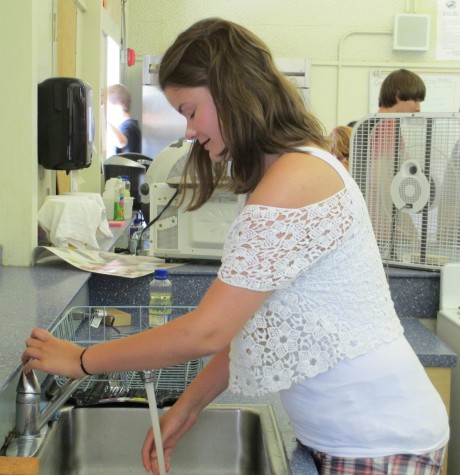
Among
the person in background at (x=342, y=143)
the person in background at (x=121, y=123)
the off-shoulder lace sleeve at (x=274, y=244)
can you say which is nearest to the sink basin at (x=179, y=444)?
the off-shoulder lace sleeve at (x=274, y=244)

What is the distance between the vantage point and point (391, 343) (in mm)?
1072

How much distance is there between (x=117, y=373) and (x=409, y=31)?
18.2ft

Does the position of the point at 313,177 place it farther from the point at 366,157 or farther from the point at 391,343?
the point at 366,157

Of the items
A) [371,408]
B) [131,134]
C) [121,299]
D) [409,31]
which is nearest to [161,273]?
[121,299]

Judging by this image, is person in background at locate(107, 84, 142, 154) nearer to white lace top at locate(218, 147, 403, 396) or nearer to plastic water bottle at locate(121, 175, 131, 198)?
plastic water bottle at locate(121, 175, 131, 198)

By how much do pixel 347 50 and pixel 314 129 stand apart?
5656 millimetres

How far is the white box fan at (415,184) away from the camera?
2451 mm

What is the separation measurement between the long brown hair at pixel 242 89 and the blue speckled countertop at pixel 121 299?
1.64 feet

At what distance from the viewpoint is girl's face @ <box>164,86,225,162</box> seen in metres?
1.08

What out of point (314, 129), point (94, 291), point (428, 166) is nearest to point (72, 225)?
point (94, 291)

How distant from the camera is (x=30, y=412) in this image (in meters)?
1.26

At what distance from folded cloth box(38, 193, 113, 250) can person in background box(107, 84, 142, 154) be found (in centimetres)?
324

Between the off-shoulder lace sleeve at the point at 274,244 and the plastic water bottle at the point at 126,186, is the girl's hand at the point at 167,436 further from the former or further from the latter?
the plastic water bottle at the point at 126,186

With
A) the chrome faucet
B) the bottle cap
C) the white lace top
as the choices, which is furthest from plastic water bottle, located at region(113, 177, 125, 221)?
the white lace top
